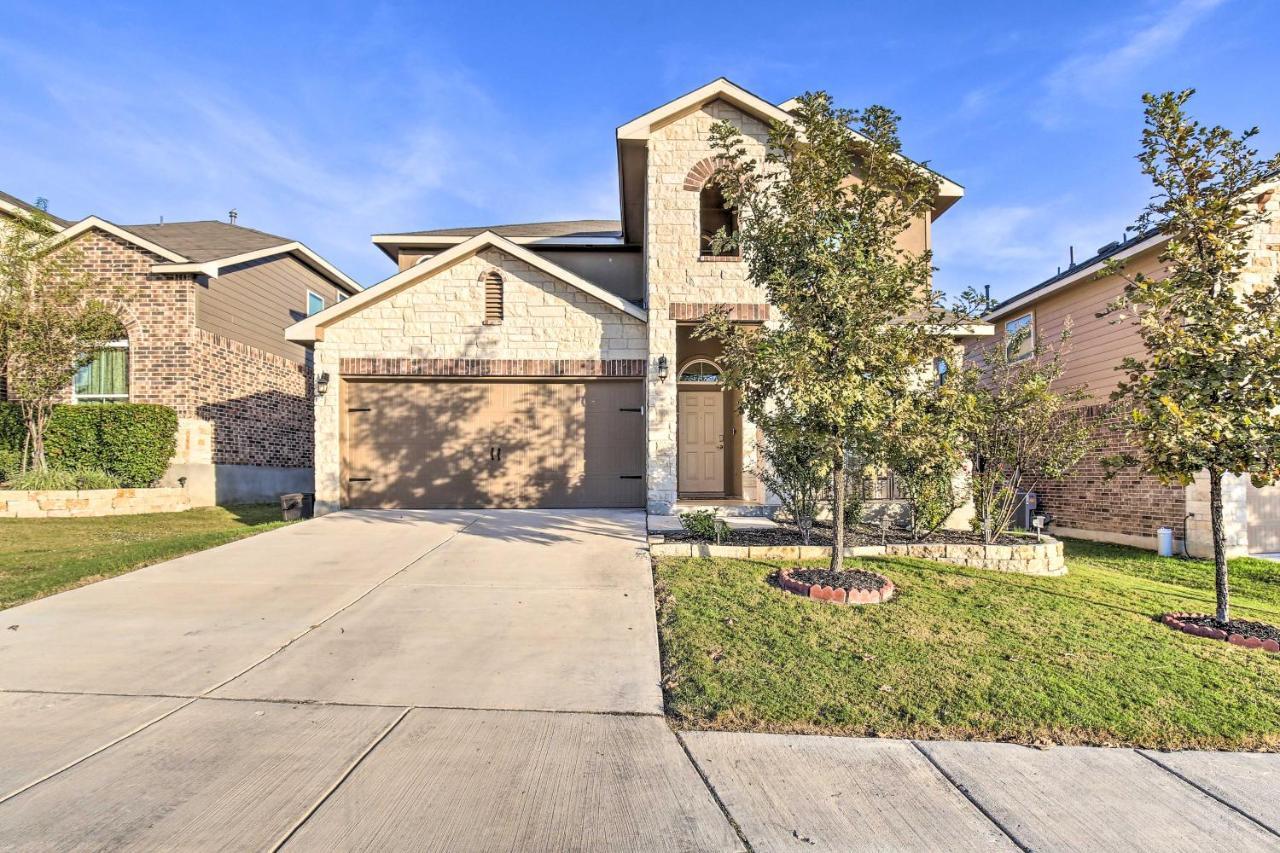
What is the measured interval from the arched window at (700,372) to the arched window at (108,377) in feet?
37.8

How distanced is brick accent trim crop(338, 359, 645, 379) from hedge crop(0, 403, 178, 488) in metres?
4.71

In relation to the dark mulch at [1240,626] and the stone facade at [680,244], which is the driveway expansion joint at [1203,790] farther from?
the stone facade at [680,244]

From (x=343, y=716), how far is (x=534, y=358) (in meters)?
8.20

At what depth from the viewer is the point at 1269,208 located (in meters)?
10.8

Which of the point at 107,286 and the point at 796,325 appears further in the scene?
the point at 107,286

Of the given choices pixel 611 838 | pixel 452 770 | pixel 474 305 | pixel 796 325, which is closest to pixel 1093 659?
pixel 796 325

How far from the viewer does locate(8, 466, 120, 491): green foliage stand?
1161 cm

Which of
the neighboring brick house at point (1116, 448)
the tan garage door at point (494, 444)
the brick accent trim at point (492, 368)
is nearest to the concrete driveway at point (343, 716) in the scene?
the tan garage door at point (494, 444)

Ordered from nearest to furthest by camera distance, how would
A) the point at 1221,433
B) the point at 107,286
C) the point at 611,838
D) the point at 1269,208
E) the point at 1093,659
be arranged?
the point at 611,838 → the point at 1093,659 → the point at 1221,433 → the point at 1269,208 → the point at 107,286

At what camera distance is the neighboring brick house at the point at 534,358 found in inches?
431

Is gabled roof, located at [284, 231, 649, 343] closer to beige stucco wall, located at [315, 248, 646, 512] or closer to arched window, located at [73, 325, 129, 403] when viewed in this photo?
beige stucco wall, located at [315, 248, 646, 512]

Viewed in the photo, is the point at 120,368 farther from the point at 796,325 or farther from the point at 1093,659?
the point at 1093,659

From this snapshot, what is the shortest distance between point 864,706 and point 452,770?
7.87 feet

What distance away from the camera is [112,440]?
41.2ft
